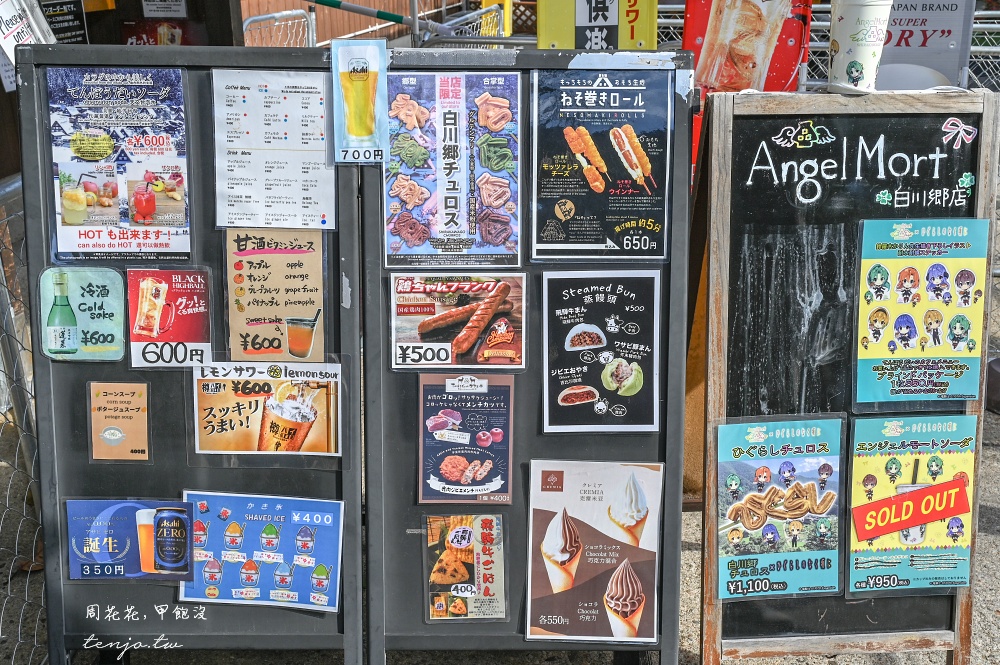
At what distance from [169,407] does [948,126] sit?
2.47 metres

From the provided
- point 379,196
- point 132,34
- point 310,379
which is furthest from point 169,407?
point 132,34

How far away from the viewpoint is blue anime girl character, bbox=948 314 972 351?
9.16 feet

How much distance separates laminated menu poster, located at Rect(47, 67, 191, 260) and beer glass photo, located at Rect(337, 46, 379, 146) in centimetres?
46

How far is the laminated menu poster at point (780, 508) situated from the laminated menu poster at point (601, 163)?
0.70 m

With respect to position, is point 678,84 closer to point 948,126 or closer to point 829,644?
point 948,126

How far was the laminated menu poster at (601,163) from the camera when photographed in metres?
2.53

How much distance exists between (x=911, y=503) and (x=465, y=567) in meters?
1.42

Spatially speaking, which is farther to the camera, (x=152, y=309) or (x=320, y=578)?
(x=320, y=578)

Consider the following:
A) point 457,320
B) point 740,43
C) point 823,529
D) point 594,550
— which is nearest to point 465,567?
point 594,550

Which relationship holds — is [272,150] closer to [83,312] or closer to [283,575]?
[83,312]

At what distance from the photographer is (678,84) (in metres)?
2.53

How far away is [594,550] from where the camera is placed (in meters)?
2.76

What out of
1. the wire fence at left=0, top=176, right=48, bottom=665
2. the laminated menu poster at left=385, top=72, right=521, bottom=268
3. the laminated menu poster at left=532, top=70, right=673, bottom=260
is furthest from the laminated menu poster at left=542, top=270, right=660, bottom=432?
the wire fence at left=0, top=176, right=48, bottom=665

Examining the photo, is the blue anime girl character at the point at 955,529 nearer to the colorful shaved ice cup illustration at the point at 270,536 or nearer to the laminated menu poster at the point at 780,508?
the laminated menu poster at the point at 780,508
